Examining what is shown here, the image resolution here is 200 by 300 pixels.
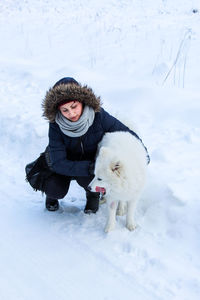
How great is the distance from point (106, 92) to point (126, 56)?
1.93 m

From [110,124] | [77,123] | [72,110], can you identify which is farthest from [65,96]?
[110,124]

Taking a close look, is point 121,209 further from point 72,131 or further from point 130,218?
point 72,131

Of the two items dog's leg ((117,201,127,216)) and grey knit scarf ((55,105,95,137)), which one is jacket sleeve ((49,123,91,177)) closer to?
grey knit scarf ((55,105,95,137))

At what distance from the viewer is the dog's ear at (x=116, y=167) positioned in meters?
2.22

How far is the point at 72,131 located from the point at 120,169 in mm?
607

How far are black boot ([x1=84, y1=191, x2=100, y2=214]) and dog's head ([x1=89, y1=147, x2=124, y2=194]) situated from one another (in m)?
0.57

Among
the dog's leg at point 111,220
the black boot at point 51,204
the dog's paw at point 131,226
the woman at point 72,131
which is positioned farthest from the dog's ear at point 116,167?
the black boot at point 51,204

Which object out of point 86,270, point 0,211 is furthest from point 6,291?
point 0,211

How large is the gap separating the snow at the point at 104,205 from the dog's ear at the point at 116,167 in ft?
2.34

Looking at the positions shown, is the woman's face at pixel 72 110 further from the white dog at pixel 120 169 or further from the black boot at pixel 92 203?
the black boot at pixel 92 203

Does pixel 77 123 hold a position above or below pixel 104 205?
above

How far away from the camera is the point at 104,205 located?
3.13 metres

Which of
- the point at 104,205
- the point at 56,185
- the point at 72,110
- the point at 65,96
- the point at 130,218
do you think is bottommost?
the point at 104,205

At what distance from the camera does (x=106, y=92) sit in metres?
5.20
